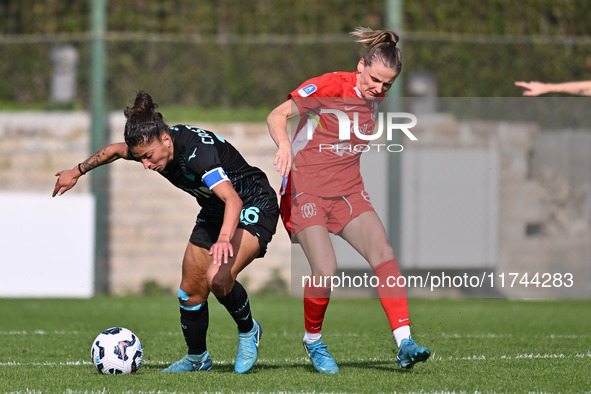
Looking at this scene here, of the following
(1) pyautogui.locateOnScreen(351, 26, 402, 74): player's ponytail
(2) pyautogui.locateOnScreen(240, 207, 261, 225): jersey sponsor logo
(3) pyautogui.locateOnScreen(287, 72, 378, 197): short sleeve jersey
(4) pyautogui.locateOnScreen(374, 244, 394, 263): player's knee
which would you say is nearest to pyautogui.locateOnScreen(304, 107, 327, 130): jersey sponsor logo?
(3) pyautogui.locateOnScreen(287, 72, 378, 197): short sleeve jersey

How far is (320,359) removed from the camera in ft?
18.7

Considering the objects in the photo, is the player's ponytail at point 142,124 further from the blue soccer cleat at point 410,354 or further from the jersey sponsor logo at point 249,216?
the blue soccer cleat at point 410,354

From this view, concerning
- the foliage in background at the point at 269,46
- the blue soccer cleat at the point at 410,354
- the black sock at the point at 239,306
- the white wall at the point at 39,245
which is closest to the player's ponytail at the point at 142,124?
the black sock at the point at 239,306

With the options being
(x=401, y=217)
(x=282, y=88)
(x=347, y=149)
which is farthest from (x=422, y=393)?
(x=282, y=88)

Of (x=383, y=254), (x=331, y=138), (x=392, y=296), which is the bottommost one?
(x=392, y=296)

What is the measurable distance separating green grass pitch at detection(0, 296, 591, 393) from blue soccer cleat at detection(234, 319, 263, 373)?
8 centimetres

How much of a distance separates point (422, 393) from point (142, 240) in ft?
24.5

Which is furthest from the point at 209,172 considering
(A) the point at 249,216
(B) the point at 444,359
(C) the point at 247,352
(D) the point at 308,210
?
(B) the point at 444,359

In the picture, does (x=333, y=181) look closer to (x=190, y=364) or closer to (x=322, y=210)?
(x=322, y=210)

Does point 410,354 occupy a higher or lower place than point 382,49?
lower

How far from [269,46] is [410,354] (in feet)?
25.6

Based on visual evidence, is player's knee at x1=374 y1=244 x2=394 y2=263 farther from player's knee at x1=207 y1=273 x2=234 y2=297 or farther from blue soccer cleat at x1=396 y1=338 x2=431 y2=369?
player's knee at x1=207 y1=273 x2=234 y2=297

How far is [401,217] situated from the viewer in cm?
1156

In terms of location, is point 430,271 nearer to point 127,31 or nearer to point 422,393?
point 127,31
